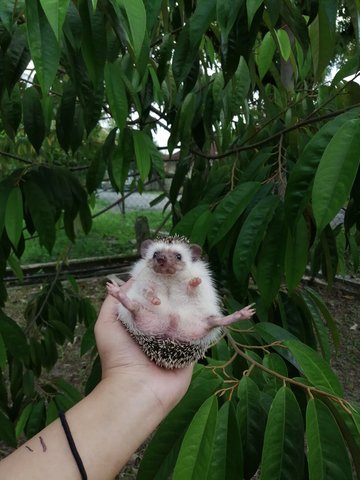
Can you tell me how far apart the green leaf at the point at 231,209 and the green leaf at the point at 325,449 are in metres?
0.87

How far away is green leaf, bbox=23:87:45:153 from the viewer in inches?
86.0

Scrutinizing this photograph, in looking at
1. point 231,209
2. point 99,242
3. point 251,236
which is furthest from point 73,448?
point 99,242

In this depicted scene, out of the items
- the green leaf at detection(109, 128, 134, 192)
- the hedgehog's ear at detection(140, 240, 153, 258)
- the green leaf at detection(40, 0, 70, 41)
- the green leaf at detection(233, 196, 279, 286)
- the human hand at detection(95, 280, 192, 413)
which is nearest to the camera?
the green leaf at detection(40, 0, 70, 41)

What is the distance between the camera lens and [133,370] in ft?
4.87

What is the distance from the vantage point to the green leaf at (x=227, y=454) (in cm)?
113

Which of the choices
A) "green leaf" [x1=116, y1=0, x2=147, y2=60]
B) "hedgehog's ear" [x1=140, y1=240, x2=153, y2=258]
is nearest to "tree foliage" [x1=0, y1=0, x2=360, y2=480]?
"green leaf" [x1=116, y1=0, x2=147, y2=60]

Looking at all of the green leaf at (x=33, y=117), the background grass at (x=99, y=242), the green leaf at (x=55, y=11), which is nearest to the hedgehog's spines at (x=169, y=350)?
the green leaf at (x=55, y=11)

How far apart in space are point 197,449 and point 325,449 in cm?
32

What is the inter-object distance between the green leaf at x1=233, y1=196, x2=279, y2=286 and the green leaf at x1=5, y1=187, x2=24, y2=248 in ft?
3.45

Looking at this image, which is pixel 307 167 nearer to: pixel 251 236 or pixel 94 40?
pixel 251 236

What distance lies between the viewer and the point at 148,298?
1454mm

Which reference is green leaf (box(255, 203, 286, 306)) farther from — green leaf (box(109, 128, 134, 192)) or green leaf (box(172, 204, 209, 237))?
green leaf (box(109, 128, 134, 192))

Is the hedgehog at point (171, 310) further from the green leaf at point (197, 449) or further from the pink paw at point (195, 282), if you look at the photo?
the green leaf at point (197, 449)

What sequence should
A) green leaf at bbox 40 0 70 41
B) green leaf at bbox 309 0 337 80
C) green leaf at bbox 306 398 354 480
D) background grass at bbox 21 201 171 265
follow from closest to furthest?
1. green leaf at bbox 40 0 70 41
2. green leaf at bbox 306 398 354 480
3. green leaf at bbox 309 0 337 80
4. background grass at bbox 21 201 171 265
